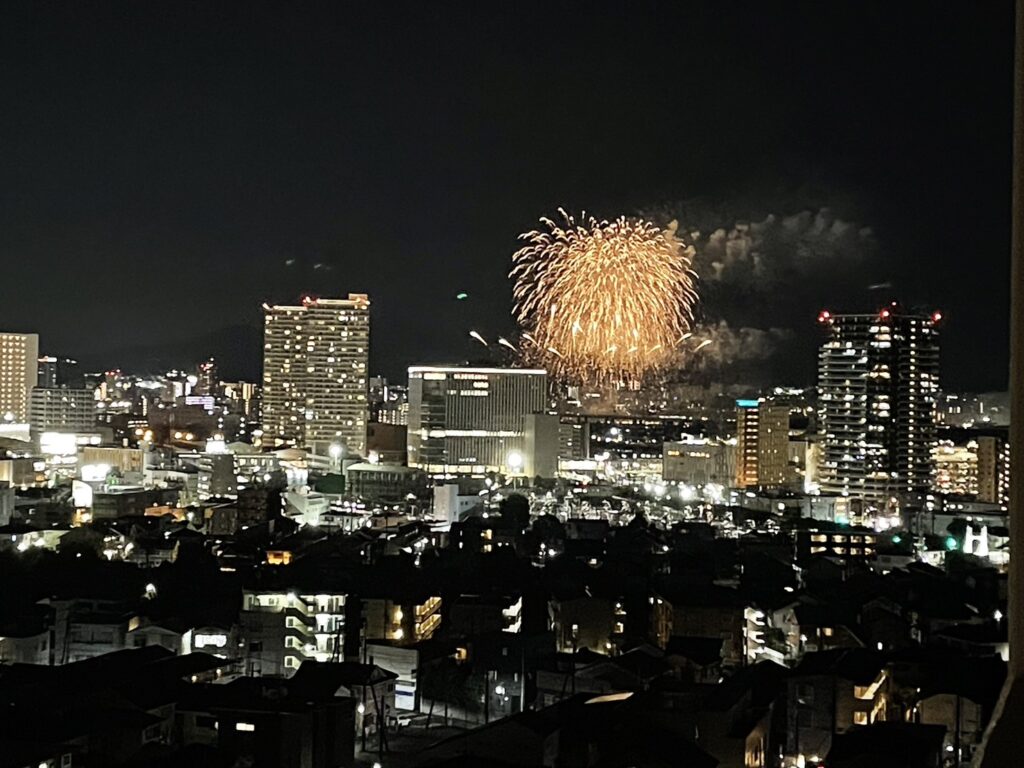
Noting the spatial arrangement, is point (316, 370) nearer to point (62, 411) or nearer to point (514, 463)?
point (62, 411)

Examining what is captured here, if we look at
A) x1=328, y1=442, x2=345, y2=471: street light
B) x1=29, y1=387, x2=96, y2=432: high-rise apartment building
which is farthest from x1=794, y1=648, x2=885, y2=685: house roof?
x1=29, y1=387, x2=96, y2=432: high-rise apartment building

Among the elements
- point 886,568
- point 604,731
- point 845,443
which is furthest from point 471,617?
point 845,443

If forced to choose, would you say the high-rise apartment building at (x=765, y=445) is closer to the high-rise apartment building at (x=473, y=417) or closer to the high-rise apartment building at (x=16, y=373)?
the high-rise apartment building at (x=473, y=417)

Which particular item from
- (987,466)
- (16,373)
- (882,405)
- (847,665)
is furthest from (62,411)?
(847,665)

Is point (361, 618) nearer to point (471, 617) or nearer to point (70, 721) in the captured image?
point (471, 617)

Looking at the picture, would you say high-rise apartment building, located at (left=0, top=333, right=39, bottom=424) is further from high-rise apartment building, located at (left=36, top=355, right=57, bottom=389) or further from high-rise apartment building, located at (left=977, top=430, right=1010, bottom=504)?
high-rise apartment building, located at (left=977, top=430, right=1010, bottom=504)
